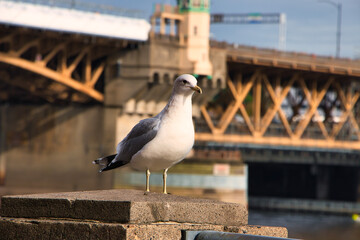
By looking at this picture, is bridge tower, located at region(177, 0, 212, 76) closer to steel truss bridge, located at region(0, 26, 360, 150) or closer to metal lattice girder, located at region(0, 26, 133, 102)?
steel truss bridge, located at region(0, 26, 360, 150)

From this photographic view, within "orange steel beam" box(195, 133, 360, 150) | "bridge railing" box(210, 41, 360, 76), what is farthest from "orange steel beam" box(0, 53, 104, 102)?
"orange steel beam" box(195, 133, 360, 150)

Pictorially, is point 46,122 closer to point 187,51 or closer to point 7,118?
point 7,118

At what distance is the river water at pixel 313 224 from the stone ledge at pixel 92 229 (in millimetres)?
46085

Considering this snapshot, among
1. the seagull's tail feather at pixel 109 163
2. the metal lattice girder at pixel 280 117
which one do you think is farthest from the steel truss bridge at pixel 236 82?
the seagull's tail feather at pixel 109 163

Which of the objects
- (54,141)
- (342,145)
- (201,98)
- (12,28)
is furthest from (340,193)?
(12,28)

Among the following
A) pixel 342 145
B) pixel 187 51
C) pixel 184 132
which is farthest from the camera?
pixel 342 145

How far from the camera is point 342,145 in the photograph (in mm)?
80500

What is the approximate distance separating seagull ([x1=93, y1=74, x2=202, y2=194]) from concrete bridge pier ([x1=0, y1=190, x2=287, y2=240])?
0.45 metres

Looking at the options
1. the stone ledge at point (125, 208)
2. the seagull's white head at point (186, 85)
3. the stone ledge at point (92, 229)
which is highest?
the seagull's white head at point (186, 85)

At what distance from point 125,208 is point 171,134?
132 cm

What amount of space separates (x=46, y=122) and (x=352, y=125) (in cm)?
3770

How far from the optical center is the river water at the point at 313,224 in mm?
59575

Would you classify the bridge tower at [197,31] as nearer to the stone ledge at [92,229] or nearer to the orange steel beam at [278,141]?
the orange steel beam at [278,141]

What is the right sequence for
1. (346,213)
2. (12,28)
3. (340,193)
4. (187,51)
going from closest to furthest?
(12,28) < (187,51) < (346,213) < (340,193)
